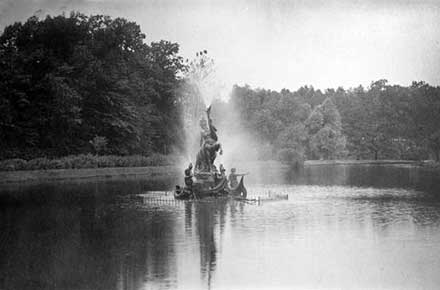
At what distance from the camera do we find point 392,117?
9019 centimetres

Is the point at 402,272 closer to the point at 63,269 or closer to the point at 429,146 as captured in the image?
the point at 63,269

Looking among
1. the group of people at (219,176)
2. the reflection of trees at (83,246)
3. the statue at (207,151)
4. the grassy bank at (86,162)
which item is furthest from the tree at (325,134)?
the reflection of trees at (83,246)

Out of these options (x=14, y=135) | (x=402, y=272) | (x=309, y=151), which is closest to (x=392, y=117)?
(x=309, y=151)

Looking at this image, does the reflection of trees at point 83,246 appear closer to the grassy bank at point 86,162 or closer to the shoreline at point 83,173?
the shoreline at point 83,173

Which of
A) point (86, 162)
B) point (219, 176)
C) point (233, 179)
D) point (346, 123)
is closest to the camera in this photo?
point (219, 176)

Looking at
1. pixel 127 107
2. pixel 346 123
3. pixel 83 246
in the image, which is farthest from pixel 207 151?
pixel 346 123

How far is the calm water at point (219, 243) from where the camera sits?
12.4 m

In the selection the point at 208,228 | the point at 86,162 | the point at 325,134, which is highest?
the point at 325,134

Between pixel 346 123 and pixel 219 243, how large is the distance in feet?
247

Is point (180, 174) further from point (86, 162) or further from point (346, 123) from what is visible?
point (346, 123)

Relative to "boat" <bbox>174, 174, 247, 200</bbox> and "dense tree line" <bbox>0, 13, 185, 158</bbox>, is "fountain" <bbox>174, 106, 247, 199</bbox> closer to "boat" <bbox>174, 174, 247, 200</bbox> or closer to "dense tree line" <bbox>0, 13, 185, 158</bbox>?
"boat" <bbox>174, 174, 247, 200</bbox>

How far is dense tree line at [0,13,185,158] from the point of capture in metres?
45.9

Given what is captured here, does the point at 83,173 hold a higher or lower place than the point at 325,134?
lower

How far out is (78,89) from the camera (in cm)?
5000
